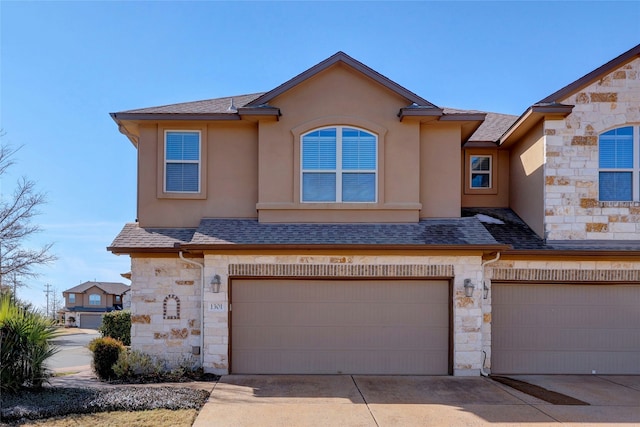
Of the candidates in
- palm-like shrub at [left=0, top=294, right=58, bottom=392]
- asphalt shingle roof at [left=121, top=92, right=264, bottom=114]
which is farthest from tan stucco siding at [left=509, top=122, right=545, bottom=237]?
palm-like shrub at [left=0, top=294, right=58, bottom=392]

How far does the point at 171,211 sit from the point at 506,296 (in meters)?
7.75

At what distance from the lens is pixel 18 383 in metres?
8.26

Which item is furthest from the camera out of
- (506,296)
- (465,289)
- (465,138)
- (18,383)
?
(465,138)

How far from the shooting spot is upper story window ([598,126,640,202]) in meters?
11.2

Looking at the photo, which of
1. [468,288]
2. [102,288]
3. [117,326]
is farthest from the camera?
[102,288]

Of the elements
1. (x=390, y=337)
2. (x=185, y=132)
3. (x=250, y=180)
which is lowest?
(x=390, y=337)

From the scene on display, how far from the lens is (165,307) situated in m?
10.6

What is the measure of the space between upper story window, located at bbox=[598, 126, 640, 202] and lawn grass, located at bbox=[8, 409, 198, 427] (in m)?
9.81

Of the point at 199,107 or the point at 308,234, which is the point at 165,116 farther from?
the point at 308,234

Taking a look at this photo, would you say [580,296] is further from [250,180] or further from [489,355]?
[250,180]

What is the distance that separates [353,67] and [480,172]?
454cm

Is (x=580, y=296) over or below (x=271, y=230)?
below

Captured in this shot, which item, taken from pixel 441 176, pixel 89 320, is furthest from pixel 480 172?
pixel 89 320

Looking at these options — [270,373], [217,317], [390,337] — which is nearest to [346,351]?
[390,337]
